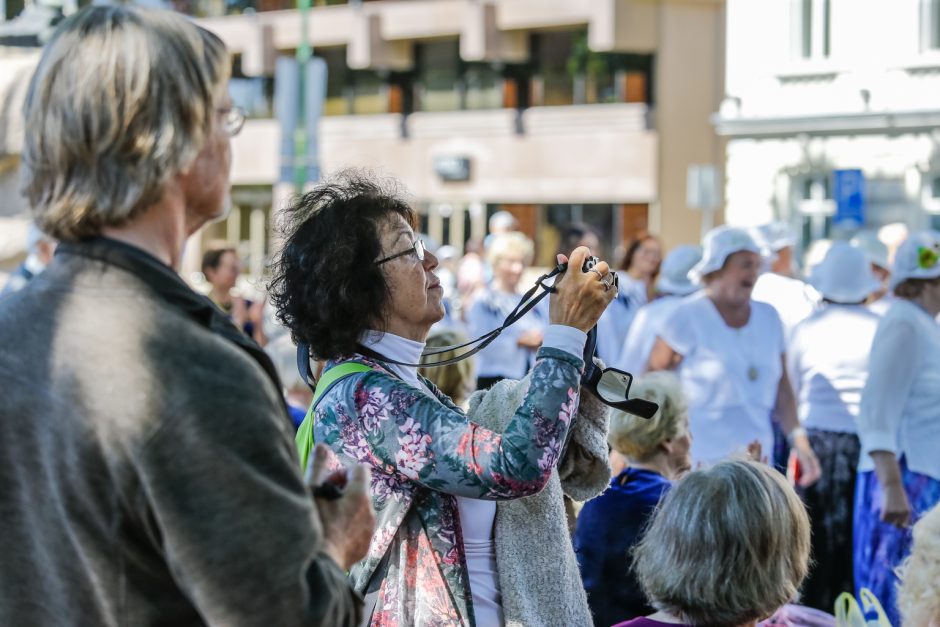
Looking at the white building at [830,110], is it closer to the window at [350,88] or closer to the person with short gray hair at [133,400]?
the window at [350,88]

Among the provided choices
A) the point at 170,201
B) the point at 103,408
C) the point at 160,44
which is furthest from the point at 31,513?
the point at 160,44

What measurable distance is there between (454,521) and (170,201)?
49.3 inches

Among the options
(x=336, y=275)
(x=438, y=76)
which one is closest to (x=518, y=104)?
(x=438, y=76)

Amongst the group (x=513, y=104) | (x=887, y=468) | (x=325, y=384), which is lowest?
(x=887, y=468)

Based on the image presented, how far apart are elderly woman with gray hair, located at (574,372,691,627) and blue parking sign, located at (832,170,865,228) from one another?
1983 cm

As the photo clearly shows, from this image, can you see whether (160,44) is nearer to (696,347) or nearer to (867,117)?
(696,347)

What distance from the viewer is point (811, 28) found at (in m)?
24.7

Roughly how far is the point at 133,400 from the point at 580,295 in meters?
1.33

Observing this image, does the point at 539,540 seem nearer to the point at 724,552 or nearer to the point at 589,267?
the point at 724,552

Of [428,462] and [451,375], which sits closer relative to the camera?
[428,462]

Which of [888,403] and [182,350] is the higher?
[182,350]

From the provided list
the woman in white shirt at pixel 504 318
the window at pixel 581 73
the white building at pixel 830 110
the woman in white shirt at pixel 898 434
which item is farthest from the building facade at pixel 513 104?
the woman in white shirt at pixel 898 434

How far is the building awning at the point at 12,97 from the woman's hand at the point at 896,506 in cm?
627

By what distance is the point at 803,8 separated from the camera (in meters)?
25.0
